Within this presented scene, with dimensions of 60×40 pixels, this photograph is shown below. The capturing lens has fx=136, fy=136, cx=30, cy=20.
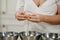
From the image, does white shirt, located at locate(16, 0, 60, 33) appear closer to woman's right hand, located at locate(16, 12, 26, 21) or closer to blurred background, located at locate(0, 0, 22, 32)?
woman's right hand, located at locate(16, 12, 26, 21)

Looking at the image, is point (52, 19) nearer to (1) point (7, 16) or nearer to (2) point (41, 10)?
(2) point (41, 10)

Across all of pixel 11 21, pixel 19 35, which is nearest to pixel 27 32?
pixel 19 35

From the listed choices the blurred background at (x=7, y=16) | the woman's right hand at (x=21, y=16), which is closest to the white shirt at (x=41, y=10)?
the woman's right hand at (x=21, y=16)

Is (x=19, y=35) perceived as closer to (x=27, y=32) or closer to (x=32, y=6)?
(x=27, y=32)

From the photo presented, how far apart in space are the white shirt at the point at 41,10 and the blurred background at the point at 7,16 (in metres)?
0.74

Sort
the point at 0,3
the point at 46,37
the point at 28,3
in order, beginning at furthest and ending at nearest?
the point at 0,3 → the point at 28,3 → the point at 46,37

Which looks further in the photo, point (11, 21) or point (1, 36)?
point (11, 21)

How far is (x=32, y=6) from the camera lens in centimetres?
69

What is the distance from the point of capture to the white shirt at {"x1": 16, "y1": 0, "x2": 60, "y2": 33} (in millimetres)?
664

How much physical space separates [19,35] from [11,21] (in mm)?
870

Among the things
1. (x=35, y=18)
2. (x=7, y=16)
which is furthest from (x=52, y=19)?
(x=7, y=16)

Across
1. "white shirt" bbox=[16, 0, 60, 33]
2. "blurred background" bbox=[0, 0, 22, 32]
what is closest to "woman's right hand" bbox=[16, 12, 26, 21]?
"white shirt" bbox=[16, 0, 60, 33]

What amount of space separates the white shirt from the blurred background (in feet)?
2.43

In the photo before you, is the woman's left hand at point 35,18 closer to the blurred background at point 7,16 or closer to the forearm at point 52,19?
the forearm at point 52,19
